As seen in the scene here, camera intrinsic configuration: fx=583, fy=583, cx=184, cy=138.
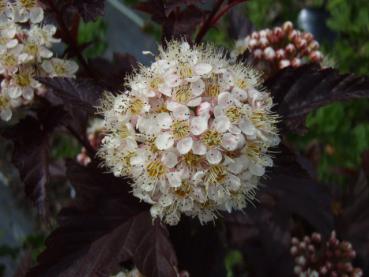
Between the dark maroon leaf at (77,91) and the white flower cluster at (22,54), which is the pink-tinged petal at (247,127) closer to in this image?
the dark maroon leaf at (77,91)

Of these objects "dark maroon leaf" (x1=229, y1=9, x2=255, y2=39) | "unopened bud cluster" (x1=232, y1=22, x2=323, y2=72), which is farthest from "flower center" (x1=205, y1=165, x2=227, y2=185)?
"dark maroon leaf" (x1=229, y1=9, x2=255, y2=39)

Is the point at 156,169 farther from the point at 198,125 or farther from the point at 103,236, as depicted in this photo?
the point at 103,236

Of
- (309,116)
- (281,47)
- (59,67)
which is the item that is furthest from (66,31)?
(309,116)

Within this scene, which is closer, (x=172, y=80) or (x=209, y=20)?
(x=172, y=80)

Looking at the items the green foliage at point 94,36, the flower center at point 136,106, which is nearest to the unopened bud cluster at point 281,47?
the flower center at point 136,106

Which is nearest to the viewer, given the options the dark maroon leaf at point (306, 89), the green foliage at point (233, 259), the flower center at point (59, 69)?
the dark maroon leaf at point (306, 89)

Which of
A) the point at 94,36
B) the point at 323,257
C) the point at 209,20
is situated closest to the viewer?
the point at 209,20

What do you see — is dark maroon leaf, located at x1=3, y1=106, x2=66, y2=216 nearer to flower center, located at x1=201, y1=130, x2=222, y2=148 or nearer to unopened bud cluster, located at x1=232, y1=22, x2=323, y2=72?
flower center, located at x1=201, y1=130, x2=222, y2=148
